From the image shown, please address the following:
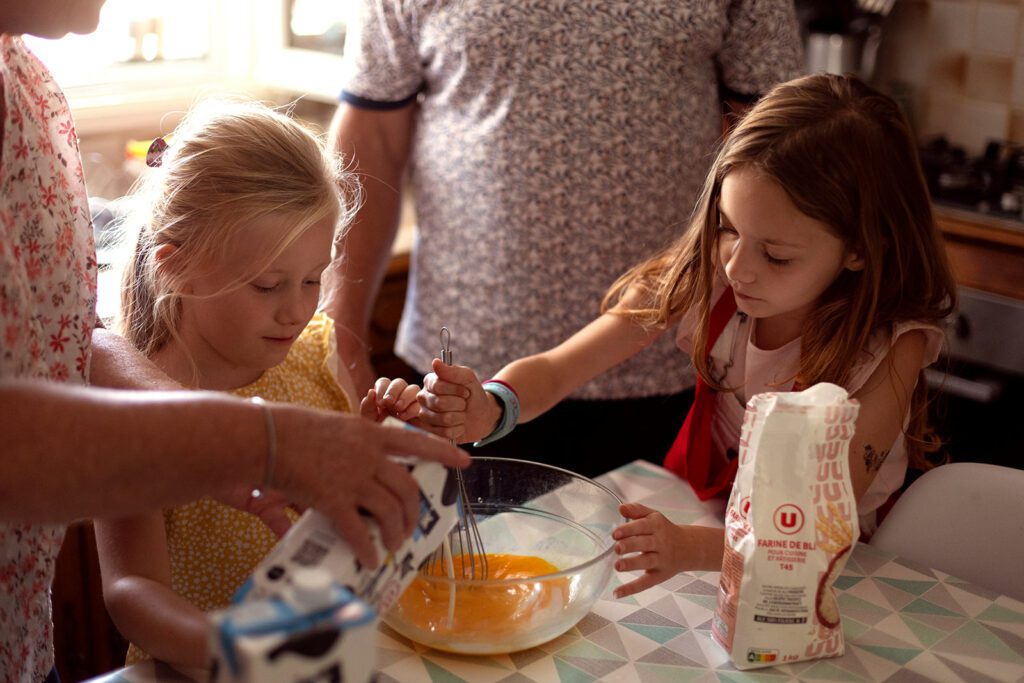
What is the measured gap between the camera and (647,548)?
1050 millimetres

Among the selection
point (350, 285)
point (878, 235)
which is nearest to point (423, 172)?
point (350, 285)

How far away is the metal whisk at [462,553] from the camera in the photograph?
101 centimetres

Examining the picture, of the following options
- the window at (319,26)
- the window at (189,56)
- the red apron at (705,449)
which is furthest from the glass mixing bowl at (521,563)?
the window at (319,26)

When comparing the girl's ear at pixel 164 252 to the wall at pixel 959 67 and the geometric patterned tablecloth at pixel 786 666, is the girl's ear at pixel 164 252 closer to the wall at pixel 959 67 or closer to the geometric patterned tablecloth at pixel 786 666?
the geometric patterned tablecloth at pixel 786 666

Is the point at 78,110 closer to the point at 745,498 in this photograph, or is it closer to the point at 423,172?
the point at 423,172

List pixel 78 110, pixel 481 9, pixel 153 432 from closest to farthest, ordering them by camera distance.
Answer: pixel 153 432
pixel 481 9
pixel 78 110

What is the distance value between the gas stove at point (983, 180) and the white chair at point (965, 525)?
45.4 inches

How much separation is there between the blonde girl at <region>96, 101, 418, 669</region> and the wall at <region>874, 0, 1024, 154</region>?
1944 millimetres

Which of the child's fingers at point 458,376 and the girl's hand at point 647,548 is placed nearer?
the girl's hand at point 647,548

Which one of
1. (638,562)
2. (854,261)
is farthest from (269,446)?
(854,261)

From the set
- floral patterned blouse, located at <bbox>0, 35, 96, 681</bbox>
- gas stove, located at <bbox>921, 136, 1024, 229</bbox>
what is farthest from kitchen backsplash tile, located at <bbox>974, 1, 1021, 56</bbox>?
floral patterned blouse, located at <bbox>0, 35, 96, 681</bbox>

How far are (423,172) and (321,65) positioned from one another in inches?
38.7

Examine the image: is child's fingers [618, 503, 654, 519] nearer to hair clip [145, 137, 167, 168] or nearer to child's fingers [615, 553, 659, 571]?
child's fingers [615, 553, 659, 571]

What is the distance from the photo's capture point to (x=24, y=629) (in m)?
0.99
